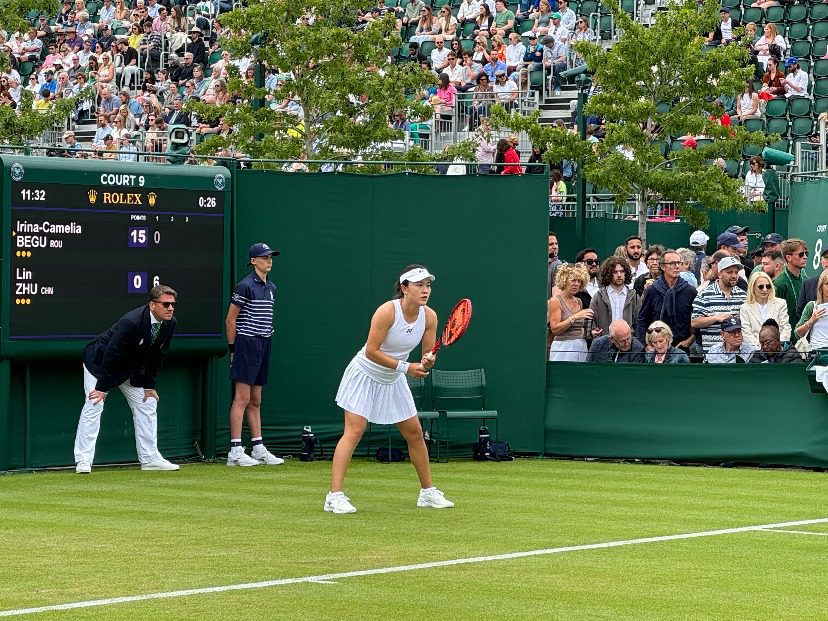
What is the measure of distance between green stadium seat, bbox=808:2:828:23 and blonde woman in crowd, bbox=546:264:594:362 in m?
14.9

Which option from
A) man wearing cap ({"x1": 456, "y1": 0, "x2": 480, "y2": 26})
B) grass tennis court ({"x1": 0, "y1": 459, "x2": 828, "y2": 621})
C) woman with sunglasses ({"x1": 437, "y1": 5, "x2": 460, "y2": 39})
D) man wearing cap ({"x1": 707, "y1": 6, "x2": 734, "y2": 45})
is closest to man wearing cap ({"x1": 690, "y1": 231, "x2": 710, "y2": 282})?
grass tennis court ({"x1": 0, "y1": 459, "x2": 828, "y2": 621})

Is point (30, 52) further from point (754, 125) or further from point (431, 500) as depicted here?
point (431, 500)

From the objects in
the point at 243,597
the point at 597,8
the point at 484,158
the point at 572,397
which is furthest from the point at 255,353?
the point at 597,8

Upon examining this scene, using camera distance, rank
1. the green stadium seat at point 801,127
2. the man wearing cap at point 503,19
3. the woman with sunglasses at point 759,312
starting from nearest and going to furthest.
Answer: the woman with sunglasses at point 759,312 < the green stadium seat at point 801,127 < the man wearing cap at point 503,19

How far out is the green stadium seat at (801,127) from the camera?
95.4 ft

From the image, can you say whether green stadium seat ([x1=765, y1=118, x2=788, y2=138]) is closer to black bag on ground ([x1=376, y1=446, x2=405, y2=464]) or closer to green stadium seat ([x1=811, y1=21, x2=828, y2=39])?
green stadium seat ([x1=811, y1=21, x2=828, y2=39])

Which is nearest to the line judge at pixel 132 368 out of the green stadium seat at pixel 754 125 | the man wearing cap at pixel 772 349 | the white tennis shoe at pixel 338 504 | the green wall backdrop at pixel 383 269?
the green wall backdrop at pixel 383 269

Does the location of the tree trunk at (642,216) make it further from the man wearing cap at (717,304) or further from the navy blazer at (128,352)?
the navy blazer at (128,352)

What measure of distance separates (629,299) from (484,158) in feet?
32.8

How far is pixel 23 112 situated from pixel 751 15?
47.2 feet

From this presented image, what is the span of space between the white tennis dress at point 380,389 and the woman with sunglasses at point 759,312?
5727mm

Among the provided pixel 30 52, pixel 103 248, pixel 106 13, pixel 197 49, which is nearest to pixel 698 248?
pixel 103 248

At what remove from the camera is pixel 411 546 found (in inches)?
410

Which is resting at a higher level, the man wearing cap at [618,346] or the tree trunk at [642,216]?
the tree trunk at [642,216]
